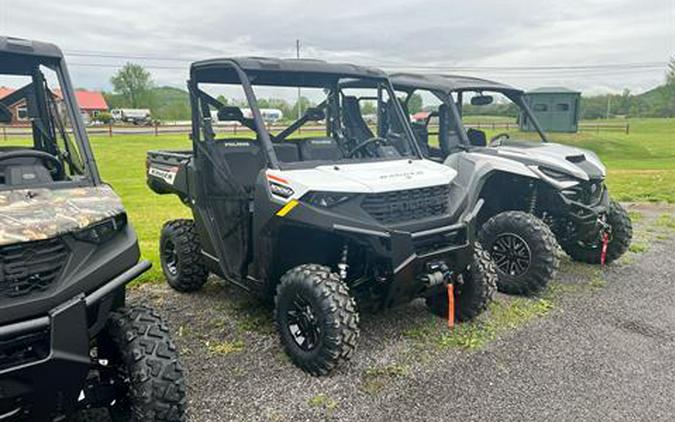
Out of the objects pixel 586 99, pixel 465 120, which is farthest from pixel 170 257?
pixel 586 99

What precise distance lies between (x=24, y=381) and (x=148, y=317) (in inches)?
28.0

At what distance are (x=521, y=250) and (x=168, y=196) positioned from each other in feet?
33.4

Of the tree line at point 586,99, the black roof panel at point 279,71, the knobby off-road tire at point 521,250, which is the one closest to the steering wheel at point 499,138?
the knobby off-road tire at point 521,250

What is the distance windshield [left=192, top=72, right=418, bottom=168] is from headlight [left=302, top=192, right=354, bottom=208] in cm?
49

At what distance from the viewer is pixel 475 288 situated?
4.57 metres

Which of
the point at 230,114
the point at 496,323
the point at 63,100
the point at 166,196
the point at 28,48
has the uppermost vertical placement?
the point at 28,48

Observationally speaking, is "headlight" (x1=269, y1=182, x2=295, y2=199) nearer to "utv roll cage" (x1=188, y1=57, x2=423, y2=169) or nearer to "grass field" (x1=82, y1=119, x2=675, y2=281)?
"utv roll cage" (x1=188, y1=57, x2=423, y2=169)

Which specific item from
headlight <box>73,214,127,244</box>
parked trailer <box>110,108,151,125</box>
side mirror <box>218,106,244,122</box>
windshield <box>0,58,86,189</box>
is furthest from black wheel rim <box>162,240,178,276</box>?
parked trailer <box>110,108,151,125</box>

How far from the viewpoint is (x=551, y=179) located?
5629mm

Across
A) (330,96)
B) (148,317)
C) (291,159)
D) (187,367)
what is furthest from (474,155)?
(148,317)

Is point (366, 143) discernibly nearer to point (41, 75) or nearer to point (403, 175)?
point (403, 175)

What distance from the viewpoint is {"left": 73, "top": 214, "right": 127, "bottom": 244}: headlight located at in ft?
8.41

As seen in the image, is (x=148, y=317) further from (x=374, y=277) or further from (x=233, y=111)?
(x=233, y=111)

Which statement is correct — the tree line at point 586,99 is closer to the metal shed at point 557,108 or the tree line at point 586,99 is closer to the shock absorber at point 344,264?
the metal shed at point 557,108
